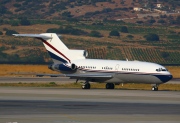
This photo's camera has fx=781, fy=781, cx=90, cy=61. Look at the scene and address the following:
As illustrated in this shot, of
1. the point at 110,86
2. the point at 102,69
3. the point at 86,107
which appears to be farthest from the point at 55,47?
the point at 86,107

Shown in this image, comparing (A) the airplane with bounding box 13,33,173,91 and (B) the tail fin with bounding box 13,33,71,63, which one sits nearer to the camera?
(A) the airplane with bounding box 13,33,173,91

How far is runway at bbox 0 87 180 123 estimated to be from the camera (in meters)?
41.2

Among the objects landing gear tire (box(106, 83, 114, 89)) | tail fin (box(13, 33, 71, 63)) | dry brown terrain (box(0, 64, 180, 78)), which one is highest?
tail fin (box(13, 33, 71, 63))

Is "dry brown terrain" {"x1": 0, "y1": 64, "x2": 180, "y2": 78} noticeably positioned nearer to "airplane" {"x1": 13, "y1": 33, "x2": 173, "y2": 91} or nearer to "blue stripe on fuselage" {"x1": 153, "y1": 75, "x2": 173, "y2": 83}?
"airplane" {"x1": 13, "y1": 33, "x2": 173, "y2": 91}

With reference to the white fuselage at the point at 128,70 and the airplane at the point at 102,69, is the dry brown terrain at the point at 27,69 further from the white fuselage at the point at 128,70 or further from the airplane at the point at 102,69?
the white fuselage at the point at 128,70

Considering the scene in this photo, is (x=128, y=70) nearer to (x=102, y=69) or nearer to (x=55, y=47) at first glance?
(x=102, y=69)

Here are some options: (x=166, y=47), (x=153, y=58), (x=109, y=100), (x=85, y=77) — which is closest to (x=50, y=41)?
(x=85, y=77)

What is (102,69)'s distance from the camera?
75.1 metres

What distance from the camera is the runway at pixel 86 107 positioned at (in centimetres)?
4125

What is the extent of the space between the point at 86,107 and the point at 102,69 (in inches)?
1030

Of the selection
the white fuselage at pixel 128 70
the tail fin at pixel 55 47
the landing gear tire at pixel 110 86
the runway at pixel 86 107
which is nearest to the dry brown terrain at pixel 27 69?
the tail fin at pixel 55 47

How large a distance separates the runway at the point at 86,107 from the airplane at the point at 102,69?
→ 738cm

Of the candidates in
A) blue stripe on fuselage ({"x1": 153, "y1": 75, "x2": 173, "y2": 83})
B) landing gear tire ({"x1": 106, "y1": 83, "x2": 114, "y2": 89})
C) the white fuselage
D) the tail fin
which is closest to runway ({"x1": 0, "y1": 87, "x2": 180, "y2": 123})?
blue stripe on fuselage ({"x1": 153, "y1": 75, "x2": 173, "y2": 83})

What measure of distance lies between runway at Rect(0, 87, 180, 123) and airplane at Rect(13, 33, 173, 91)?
738 centimetres
